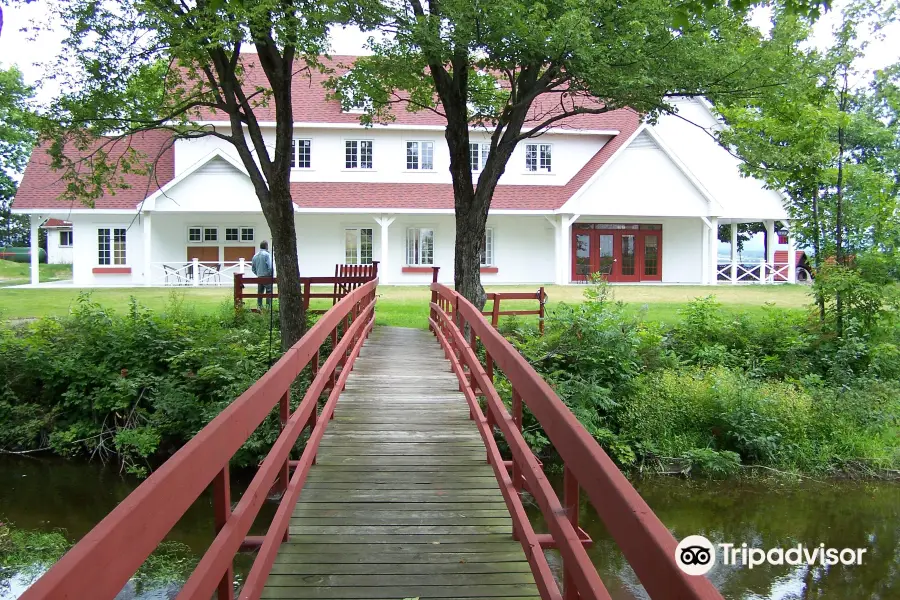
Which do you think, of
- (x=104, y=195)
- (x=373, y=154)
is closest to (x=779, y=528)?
(x=373, y=154)

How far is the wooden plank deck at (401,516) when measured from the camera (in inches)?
153

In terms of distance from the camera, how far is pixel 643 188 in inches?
1088

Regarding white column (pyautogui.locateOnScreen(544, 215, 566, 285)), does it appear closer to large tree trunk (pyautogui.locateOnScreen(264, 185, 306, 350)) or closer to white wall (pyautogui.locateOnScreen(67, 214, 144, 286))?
white wall (pyautogui.locateOnScreen(67, 214, 144, 286))

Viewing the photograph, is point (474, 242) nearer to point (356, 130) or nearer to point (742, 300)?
point (742, 300)

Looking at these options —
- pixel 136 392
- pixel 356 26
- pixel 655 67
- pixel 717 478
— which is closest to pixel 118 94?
pixel 356 26

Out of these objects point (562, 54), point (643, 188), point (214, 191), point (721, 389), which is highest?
point (562, 54)

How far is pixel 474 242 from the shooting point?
558 inches

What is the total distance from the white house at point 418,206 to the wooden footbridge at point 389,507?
20.1 m

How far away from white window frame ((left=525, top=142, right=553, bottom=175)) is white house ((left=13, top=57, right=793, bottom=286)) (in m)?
0.06

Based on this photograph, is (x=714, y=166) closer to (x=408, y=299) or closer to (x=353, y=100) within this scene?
(x=408, y=299)

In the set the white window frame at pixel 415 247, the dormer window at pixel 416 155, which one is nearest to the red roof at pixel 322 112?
the dormer window at pixel 416 155

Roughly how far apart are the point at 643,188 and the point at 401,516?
971 inches

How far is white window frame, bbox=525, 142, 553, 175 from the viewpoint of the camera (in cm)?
2961

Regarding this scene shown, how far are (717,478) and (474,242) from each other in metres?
5.98
